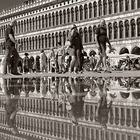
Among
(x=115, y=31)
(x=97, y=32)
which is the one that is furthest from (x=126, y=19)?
(x=97, y=32)

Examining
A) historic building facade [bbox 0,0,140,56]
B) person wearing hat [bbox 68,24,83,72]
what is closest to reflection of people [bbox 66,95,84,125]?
person wearing hat [bbox 68,24,83,72]

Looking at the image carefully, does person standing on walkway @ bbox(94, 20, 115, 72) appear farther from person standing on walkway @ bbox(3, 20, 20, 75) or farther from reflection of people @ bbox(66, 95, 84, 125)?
reflection of people @ bbox(66, 95, 84, 125)

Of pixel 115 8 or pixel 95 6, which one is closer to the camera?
pixel 115 8

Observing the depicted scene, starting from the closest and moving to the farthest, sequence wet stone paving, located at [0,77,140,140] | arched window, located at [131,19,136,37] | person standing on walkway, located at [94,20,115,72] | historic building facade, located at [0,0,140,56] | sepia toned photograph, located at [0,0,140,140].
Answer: wet stone paving, located at [0,77,140,140] < sepia toned photograph, located at [0,0,140,140] < person standing on walkway, located at [94,20,115,72] < arched window, located at [131,19,136,37] < historic building facade, located at [0,0,140,56]

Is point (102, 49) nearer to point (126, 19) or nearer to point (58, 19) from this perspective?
point (126, 19)

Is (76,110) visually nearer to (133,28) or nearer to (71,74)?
(71,74)

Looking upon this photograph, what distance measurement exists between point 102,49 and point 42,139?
1581 centimetres

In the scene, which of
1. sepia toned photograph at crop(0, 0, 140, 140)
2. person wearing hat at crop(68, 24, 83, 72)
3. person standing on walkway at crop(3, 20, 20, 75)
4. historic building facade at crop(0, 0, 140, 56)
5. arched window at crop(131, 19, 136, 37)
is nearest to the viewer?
sepia toned photograph at crop(0, 0, 140, 140)

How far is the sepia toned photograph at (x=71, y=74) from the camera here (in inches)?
168

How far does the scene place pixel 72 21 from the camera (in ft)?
220

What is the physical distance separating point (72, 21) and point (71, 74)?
49501 mm

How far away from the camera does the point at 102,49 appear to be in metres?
19.2

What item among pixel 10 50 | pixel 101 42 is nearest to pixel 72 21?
pixel 101 42

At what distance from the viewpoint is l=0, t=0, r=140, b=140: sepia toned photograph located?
4273 mm
